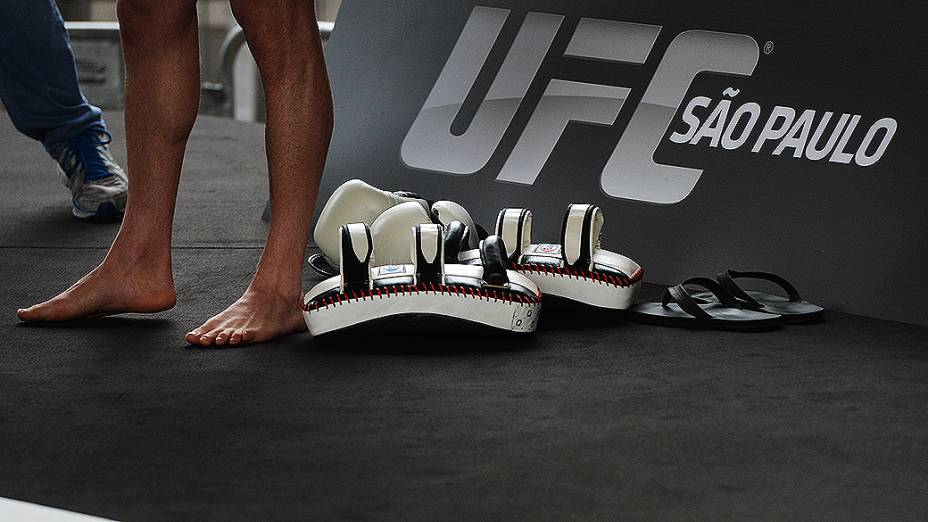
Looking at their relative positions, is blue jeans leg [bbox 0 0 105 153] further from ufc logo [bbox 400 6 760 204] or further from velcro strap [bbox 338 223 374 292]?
velcro strap [bbox 338 223 374 292]

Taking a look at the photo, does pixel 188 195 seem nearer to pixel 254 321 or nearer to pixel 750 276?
pixel 254 321

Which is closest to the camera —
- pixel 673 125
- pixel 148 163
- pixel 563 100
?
pixel 148 163

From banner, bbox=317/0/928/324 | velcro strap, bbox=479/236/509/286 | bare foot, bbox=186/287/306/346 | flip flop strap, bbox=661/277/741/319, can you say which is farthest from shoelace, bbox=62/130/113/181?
flip flop strap, bbox=661/277/741/319

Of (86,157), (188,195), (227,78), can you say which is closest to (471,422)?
(86,157)

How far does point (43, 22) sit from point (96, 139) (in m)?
0.32

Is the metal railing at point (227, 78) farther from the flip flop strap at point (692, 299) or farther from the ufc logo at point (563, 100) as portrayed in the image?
the flip flop strap at point (692, 299)

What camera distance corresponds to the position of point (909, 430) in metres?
1.33

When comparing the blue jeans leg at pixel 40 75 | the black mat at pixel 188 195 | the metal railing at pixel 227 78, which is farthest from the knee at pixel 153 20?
the metal railing at pixel 227 78

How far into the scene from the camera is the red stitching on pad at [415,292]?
5.58ft

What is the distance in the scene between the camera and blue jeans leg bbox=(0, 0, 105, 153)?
2.72 meters

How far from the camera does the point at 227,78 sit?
5.94 metres

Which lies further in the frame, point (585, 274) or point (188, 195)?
point (188, 195)

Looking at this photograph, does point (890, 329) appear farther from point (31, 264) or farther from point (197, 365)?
point (31, 264)

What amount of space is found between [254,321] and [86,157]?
1334mm
